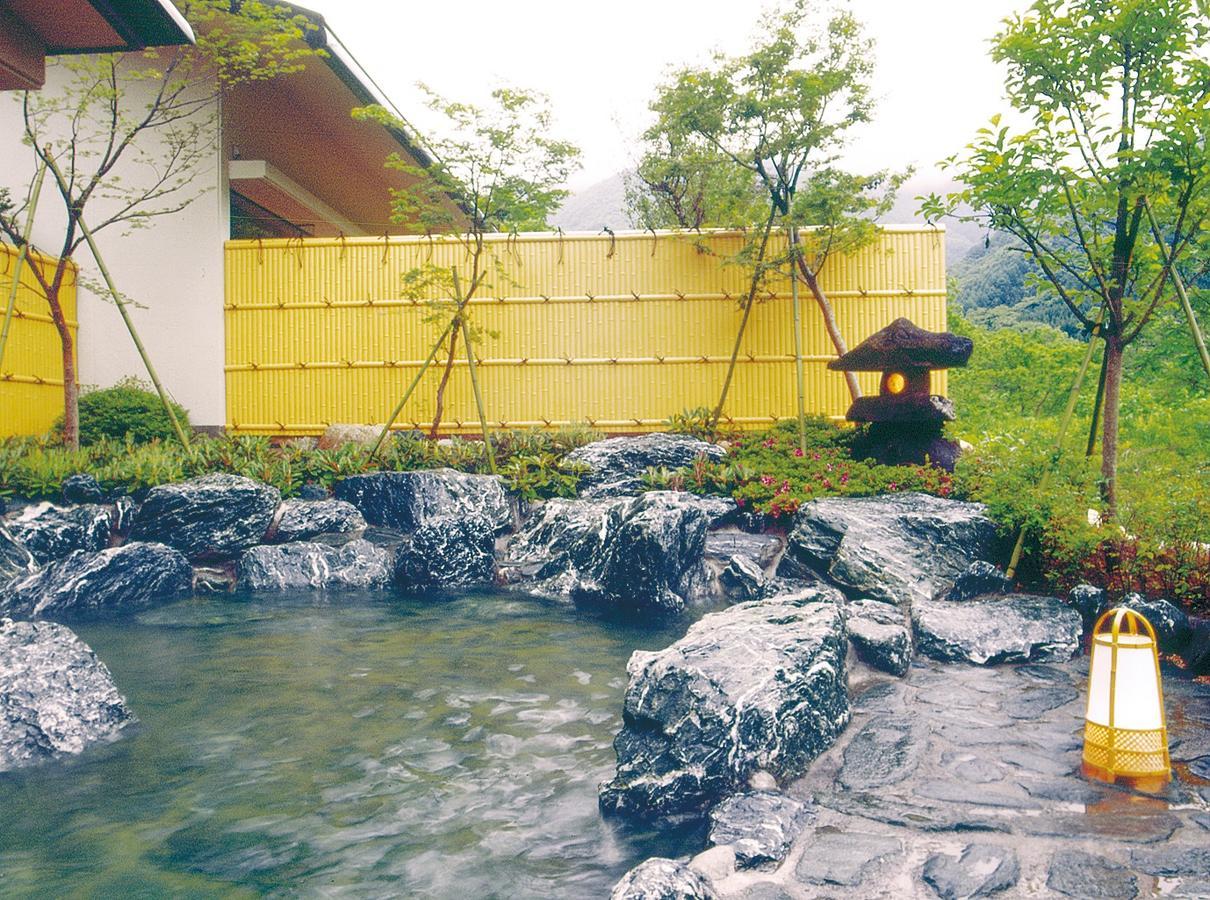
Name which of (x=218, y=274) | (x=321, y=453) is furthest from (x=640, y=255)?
(x=218, y=274)

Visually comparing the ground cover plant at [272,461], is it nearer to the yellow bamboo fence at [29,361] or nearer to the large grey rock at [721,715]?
the yellow bamboo fence at [29,361]

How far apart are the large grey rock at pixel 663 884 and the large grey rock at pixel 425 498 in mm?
6097

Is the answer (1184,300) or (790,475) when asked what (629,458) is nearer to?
(790,475)

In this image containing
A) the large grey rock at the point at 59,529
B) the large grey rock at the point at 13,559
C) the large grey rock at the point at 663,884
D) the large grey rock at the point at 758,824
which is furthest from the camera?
the large grey rock at the point at 59,529

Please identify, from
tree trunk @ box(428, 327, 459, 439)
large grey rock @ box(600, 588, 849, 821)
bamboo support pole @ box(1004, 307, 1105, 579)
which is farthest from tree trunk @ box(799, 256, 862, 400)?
large grey rock @ box(600, 588, 849, 821)

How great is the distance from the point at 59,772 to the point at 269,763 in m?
0.89

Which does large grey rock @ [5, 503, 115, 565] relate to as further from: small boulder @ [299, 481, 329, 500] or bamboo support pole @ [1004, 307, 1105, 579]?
bamboo support pole @ [1004, 307, 1105, 579]

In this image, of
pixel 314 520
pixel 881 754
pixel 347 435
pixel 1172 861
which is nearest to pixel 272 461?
pixel 347 435

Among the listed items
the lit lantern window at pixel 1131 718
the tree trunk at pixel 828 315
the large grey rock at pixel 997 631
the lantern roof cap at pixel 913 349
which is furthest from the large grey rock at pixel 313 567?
the lit lantern window at pixel 1131 718

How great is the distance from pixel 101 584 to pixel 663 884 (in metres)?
6.50

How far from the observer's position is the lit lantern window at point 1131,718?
3.27 metres

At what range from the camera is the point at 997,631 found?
5258 millimetres

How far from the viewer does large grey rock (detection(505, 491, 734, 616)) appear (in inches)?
290

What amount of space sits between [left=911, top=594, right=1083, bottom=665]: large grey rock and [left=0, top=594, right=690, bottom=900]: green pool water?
181 centimetres
